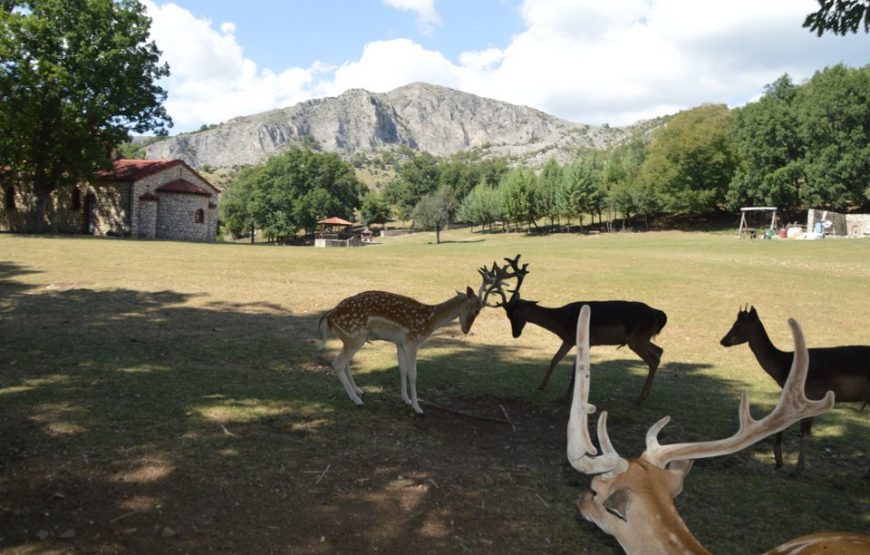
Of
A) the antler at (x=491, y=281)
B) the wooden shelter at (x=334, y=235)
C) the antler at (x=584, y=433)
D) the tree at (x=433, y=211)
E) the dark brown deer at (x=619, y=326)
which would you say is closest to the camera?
the antler at (x=584, y=433)

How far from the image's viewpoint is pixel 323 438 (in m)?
7.17

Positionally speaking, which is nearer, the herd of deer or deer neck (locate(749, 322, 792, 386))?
the herd of deer

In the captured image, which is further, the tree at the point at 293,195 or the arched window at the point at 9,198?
the tree at the point at 293,195

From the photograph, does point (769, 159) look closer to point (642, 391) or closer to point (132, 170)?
point (132, 170)

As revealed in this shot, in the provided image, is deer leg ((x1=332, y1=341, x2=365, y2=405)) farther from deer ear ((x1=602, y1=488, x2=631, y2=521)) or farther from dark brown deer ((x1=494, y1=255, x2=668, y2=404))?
deer ear ((x1=602, y1=488, x2=631, y2=521))

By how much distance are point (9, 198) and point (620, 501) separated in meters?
64.0

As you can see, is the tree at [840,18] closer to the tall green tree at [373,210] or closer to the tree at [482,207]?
the tree at [482,207]

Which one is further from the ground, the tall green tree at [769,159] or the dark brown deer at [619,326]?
the tall green tree at [769,159]

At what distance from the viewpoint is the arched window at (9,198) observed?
52062 mm

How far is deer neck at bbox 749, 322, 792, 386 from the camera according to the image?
8.16m

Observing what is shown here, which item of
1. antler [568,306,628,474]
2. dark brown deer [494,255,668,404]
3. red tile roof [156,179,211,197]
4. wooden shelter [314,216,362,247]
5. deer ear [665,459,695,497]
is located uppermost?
red tile roof [156,179,211,197]

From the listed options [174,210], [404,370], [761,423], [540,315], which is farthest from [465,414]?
[174,210]

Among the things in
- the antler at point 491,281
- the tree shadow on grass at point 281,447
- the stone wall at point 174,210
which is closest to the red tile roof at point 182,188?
the stone wall at point 174,210

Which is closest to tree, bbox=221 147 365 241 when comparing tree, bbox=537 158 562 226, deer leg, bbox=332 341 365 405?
tree, bbox=537 158 562 226
